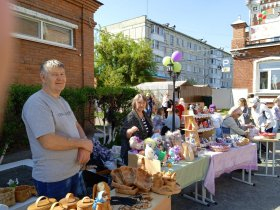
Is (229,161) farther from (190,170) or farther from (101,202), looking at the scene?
(101,202)

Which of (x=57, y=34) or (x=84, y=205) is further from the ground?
(x=57, y=34)

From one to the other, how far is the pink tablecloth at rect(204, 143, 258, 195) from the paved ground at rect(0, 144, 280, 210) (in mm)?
404

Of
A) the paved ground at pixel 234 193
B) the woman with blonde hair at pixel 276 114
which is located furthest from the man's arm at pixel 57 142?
the woman with blonde hair at pixel 276 114

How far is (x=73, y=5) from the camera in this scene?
27.7 feet

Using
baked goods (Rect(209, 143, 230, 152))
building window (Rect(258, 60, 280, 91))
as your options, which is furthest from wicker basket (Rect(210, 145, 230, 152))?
building window (Rect(258, 60, 280, 91))

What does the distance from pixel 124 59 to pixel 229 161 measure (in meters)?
21.8

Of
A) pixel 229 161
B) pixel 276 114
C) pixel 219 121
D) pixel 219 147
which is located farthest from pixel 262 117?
pixel 219 147

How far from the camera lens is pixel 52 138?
2182 millimetres

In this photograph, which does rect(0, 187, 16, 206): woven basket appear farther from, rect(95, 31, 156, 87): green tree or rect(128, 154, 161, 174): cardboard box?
rect(95, 31, 156, 87): green tree

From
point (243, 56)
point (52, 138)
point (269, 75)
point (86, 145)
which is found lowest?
point (86, 145)

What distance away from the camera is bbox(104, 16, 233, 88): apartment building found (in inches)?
1679

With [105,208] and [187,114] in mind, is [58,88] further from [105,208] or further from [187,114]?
[187,114]

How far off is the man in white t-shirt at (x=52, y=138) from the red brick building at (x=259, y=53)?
→ 15.2 meters

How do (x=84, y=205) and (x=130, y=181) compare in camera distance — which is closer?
(x=84, y=205)
